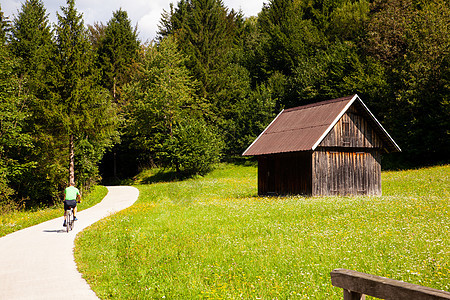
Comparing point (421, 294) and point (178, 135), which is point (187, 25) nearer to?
point (178, 135)

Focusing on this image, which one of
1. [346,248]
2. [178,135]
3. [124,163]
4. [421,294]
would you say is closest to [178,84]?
[178,135]

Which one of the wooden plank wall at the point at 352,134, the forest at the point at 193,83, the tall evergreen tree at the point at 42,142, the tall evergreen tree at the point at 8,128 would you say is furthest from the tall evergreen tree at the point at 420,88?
the tall evergreen tree at the point at 8,128

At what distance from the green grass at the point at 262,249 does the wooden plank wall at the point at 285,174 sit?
695cm

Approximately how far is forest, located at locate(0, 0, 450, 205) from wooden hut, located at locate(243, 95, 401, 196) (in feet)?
45.0

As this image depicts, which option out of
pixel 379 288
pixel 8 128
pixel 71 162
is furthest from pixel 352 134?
pixel 379 288

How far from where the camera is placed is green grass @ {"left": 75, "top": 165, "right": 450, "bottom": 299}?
27.5ft

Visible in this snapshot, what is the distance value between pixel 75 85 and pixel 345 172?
21.5 metres

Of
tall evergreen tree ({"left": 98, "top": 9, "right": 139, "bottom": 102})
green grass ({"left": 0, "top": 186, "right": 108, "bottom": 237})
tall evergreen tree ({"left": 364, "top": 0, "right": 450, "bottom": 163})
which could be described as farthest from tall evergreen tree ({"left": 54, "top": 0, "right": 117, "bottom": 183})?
tall evergreen tree ({"left": 364, "top": 0, "right": 450, "bottom": 163})

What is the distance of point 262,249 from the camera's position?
11156 mm

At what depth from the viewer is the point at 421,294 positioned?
3.05 meters

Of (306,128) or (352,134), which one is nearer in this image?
(352,134)

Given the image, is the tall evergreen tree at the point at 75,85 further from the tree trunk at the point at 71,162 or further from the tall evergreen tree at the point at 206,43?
the tall evergreen tree at the point at 206,43

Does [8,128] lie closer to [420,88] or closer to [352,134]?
[352,134]

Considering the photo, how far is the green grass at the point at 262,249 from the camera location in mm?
8375
